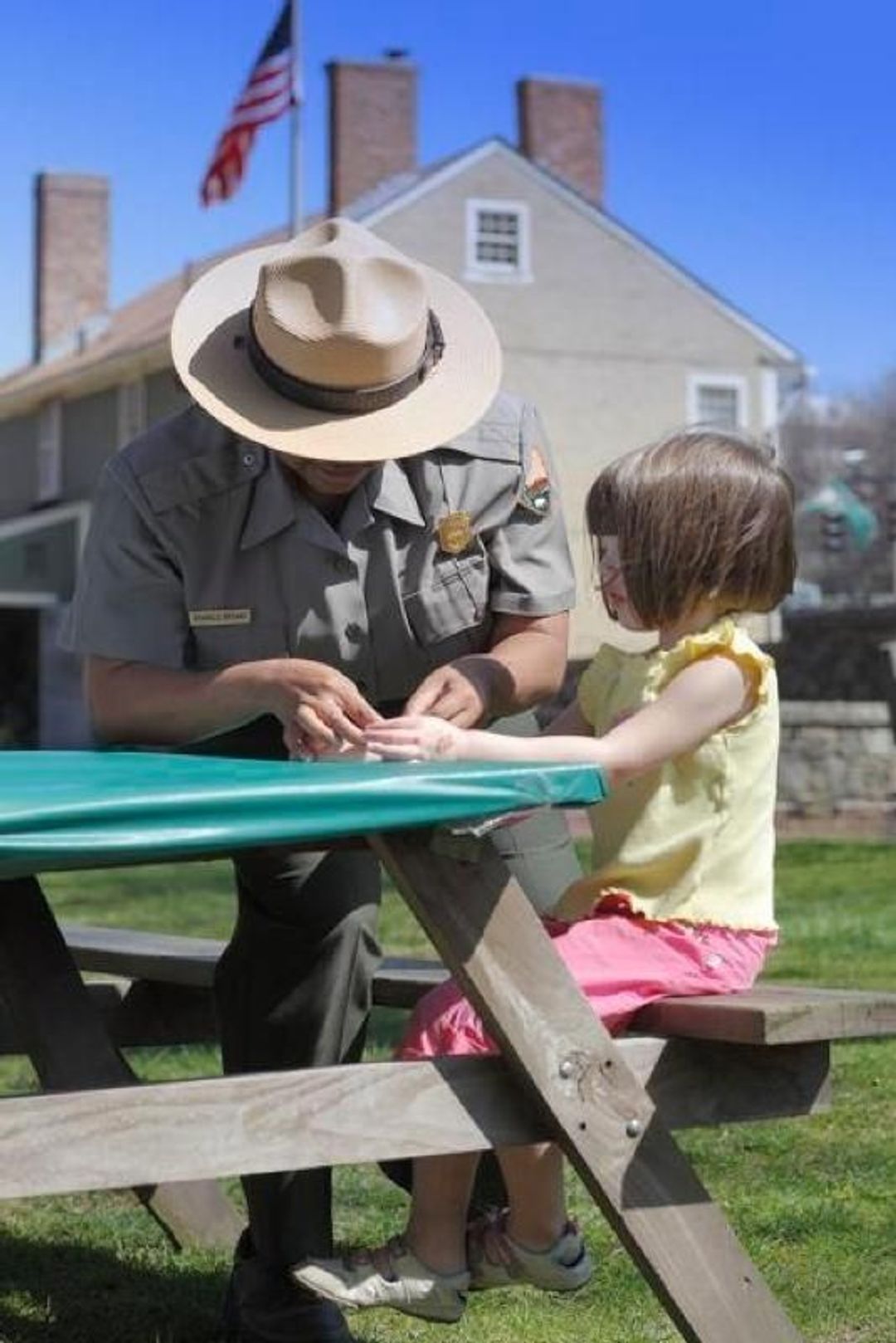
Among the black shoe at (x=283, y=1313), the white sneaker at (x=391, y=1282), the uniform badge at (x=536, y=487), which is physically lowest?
the black shoe at (x=283, y=1313)

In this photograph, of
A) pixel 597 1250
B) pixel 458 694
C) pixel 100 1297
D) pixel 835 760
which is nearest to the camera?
pixel 458 694

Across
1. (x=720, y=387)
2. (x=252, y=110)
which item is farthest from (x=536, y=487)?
(x=720, y=387)

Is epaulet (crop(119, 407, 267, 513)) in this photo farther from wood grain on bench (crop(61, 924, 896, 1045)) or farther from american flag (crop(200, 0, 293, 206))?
american flag (crop(200, 0, 293, 206))

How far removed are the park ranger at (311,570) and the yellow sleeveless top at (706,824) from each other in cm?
31

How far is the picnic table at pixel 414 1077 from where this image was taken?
254 cm

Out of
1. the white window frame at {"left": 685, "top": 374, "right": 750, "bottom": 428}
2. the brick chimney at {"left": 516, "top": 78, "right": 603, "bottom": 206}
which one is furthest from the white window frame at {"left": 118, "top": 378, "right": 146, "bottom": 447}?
the white window frame at {"left": 685, "top": 374, "right": 750, "bottom": 428}

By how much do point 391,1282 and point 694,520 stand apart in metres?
1.11

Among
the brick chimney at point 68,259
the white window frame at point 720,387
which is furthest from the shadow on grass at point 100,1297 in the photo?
the brick chimney at point 68,259

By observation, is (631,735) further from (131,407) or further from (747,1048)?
(131,407)

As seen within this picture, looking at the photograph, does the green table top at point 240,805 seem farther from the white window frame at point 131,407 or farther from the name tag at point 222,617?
the white window frame at point 131,407

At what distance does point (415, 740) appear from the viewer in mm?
2951

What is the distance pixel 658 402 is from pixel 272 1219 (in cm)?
3526

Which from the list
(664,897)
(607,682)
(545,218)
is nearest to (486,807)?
(664,897)

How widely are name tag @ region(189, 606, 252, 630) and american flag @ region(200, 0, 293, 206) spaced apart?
2787 cm
